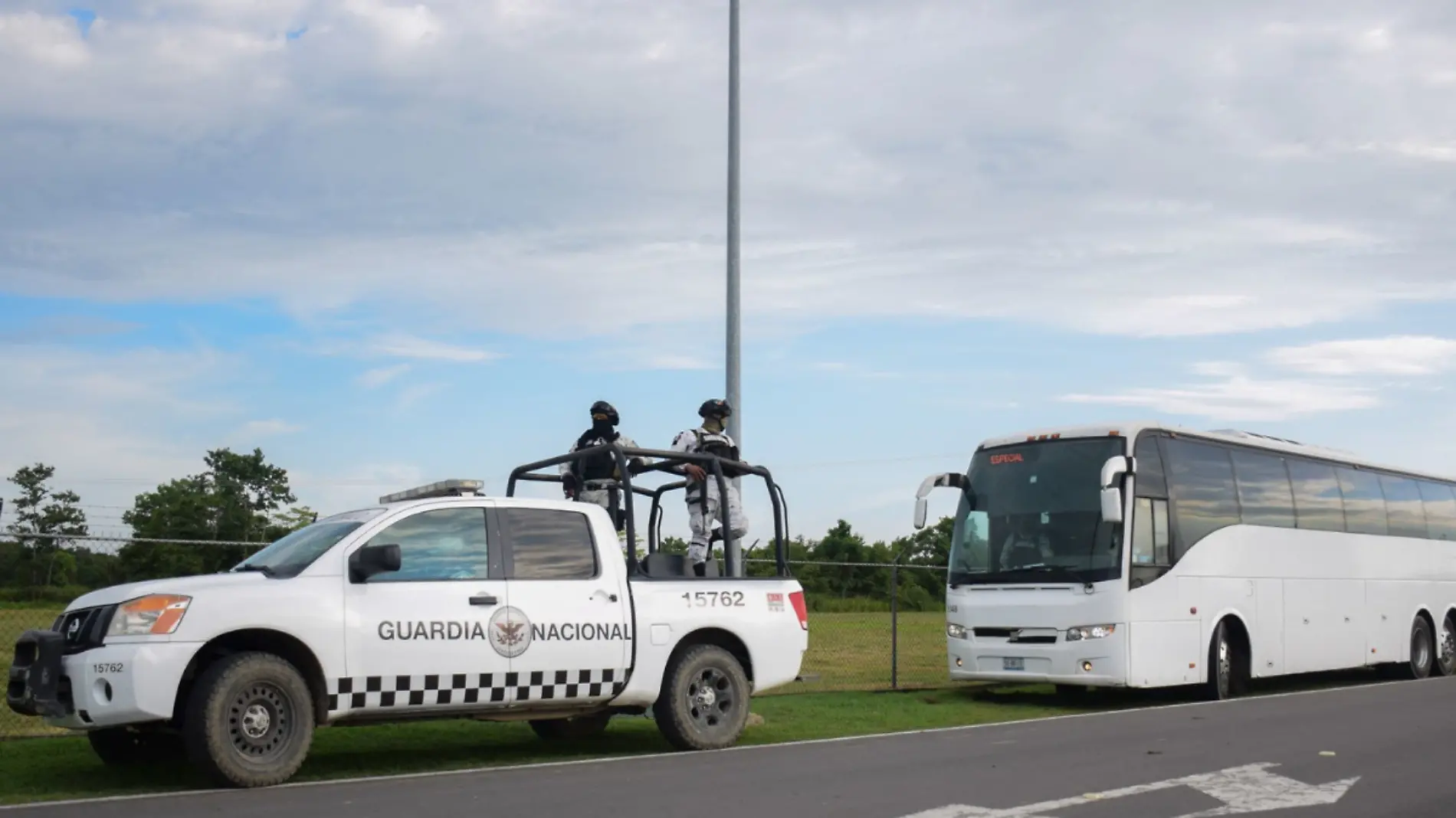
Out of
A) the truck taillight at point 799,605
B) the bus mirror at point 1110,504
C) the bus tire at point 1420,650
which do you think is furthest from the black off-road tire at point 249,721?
the bus tire at point 1420,650

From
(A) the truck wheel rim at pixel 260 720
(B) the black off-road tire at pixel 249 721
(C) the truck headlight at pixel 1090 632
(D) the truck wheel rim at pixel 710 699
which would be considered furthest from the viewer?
(C) the truck headlight at pixel 1090 632

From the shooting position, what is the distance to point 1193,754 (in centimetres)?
1142

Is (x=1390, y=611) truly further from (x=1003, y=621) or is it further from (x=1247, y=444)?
(x=1003, y=621)

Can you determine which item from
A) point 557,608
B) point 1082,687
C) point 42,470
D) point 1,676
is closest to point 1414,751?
point 557,608

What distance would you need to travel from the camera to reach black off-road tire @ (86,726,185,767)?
33.3 ft

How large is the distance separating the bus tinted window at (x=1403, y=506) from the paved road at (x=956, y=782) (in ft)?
32.1

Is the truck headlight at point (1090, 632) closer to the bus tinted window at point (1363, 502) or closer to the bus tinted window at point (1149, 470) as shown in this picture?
the bus tinted window at point (1149, 470)

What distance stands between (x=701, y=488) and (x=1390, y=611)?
532 inches

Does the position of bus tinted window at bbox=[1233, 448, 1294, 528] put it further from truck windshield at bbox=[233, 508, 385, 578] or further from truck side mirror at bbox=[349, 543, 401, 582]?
truck side mirror at bbox=[349, 543, 401, 582]

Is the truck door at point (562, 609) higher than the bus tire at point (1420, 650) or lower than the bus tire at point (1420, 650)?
higher

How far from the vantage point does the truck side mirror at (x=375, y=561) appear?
32.0 ft

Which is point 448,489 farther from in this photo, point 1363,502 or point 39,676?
point 1363,502

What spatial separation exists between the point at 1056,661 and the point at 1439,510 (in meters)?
11.4

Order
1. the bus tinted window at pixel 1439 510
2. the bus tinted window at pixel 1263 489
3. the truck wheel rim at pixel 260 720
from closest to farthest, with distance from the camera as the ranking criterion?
1. the truck wheel rim at pixel 260 720
2. the bus tinted window at pixel 1263 489
3. the bus tinted window at pixel 1439 510
